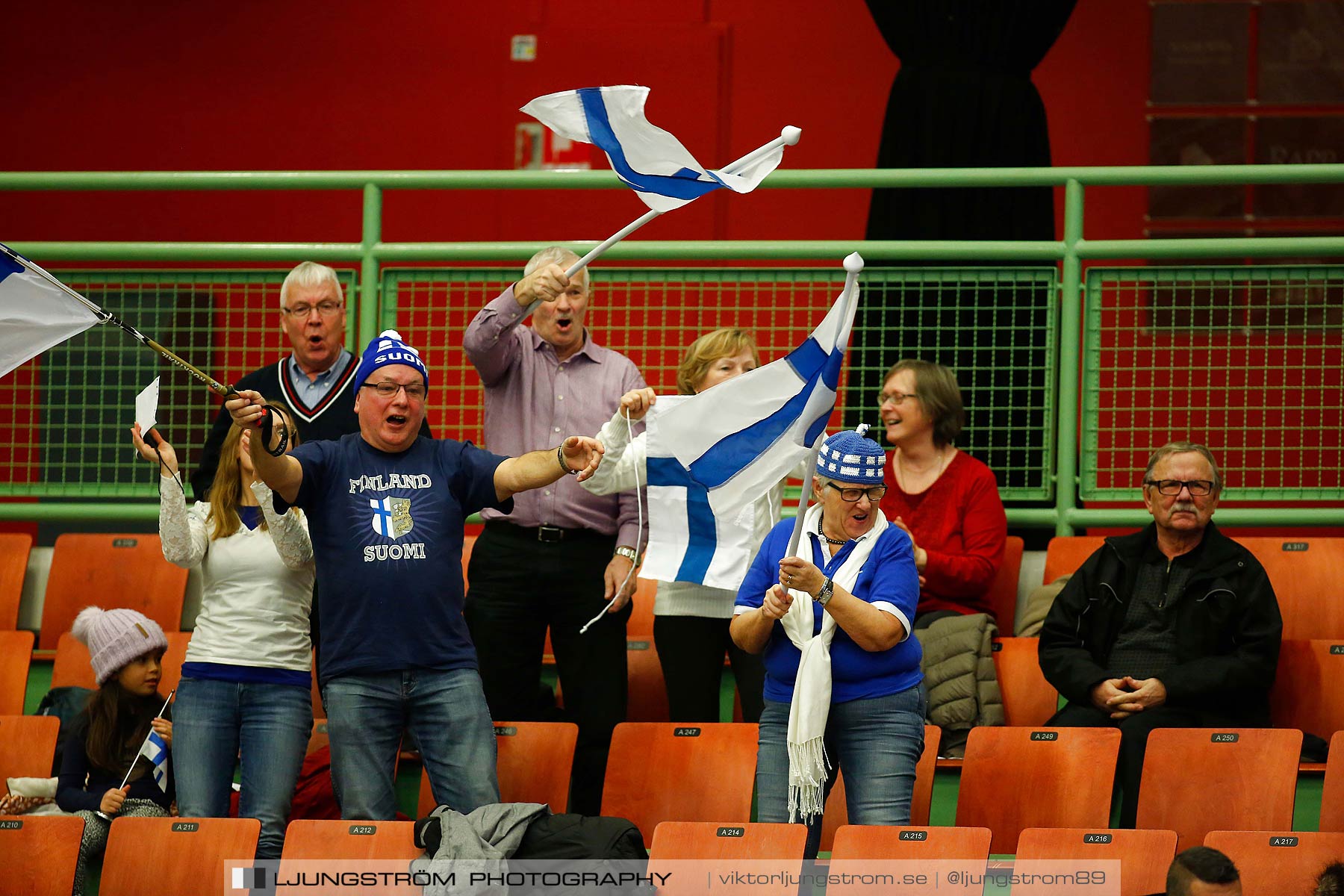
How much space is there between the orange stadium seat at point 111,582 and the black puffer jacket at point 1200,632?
2.92 m

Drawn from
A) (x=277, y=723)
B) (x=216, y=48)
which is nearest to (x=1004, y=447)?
(x=277, y=723)

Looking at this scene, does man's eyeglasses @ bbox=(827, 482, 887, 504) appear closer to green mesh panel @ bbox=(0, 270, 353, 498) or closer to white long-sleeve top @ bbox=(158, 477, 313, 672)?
white long-sleeve top @ bbox=(158, 477, 313, 672)

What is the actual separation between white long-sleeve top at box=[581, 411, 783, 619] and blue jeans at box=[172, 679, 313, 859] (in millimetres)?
1002

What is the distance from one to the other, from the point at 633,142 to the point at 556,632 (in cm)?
144

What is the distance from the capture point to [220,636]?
4.39 metres

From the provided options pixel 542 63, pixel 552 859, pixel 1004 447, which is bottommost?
pixel 552 859

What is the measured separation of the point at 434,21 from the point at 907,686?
5.27m

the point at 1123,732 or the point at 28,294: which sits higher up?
the point at 28,294

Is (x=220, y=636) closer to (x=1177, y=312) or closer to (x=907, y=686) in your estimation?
(x=907, y=686)

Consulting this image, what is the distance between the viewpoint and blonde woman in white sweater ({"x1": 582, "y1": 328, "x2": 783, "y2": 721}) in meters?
4.49

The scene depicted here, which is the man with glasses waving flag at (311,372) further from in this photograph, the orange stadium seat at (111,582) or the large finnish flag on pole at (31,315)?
the large finnish flag on pole at (31,315)

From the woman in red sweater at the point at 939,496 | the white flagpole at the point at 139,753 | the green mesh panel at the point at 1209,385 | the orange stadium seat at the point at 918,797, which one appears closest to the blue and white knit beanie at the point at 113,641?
the white flagpole at the point at 139,753

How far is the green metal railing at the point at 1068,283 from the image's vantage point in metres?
5.43

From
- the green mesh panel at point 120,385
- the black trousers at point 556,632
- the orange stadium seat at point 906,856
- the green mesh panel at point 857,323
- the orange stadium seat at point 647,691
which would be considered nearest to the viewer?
the orange stadium seat at point 906,856
